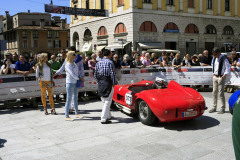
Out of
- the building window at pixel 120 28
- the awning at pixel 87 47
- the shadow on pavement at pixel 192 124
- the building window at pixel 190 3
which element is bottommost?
the shadow on pavement at pixel 192 124

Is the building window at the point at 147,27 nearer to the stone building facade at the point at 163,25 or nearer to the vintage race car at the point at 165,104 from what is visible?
the stone building facade at the point at 163,25

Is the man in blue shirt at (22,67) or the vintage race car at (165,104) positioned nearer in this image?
the vintage race car at (165,104)

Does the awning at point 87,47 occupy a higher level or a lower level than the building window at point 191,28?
lower

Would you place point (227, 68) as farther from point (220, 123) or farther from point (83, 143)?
point (83, 143)

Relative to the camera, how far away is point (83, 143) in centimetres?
511

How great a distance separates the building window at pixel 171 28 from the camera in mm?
31609

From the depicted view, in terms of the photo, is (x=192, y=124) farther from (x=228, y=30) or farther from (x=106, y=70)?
(x=228, y=30)

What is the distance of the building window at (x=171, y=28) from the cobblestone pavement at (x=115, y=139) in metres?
25.5

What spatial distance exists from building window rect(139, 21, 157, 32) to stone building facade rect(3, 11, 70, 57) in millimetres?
38806

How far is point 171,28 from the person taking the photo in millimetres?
32125

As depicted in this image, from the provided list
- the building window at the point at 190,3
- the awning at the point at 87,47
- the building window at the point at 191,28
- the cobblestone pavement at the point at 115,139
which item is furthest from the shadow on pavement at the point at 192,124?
the awning at the point at 87,47

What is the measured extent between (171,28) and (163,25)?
147 cm

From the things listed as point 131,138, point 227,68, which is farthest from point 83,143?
point 227,68

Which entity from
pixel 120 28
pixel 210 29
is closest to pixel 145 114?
pixel 120 28
